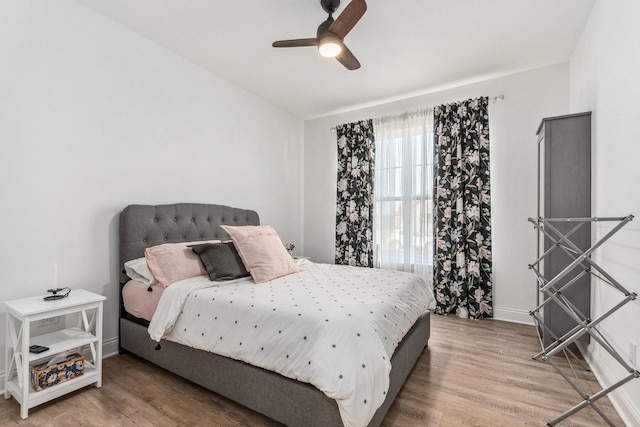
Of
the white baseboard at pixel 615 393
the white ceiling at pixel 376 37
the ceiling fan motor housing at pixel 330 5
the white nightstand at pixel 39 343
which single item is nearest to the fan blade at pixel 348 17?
the ceiling fan motor housing at pixel 330 5

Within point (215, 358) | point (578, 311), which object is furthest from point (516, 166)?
point (215, 358)

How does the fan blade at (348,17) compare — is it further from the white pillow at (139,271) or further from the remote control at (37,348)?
the remote control at (37,348)

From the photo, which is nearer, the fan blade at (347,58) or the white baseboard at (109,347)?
the fan blade at (347,58)

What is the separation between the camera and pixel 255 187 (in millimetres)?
3930

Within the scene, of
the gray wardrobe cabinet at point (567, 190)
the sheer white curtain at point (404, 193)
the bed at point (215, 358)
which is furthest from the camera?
the sheer white curtain at point (404, 193)

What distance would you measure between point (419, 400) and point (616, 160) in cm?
194

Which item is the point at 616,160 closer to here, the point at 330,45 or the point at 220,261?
the point at 330,45

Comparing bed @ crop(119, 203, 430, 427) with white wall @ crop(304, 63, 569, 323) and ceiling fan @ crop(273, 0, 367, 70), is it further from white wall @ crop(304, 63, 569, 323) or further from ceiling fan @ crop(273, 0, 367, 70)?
ceiling fan @ crop(273, 0, 367, 70)

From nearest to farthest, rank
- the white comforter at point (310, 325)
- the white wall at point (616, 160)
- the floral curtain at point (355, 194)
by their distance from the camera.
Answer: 1. the white comforter at point (310, 325)
2. the white wall at point (616, 160)
3. the floral curtain at point (355, 194)

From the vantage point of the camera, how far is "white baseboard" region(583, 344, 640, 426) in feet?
5.20

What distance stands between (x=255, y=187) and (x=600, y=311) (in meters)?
3.50

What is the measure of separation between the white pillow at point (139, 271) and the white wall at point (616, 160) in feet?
10.0

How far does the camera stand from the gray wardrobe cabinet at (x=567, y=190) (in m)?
2.38

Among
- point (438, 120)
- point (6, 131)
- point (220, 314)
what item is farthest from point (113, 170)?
point (438, 120)
